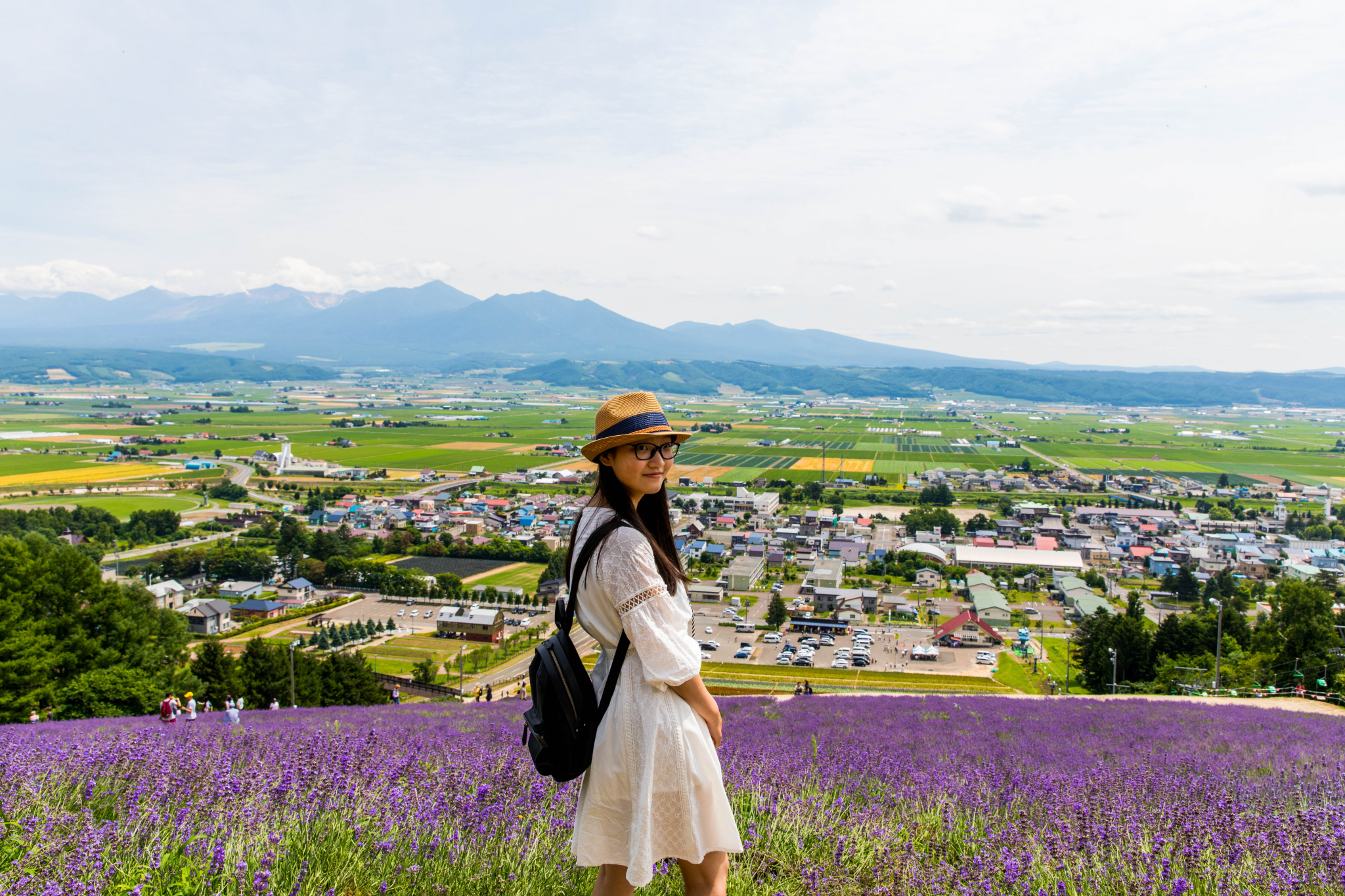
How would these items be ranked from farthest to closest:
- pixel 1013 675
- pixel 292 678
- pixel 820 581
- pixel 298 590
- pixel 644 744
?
pixel 820 581
pixel 298 590
pixel 1013 675
pixel 292 678
pixel 644 744

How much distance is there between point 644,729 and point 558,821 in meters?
1.33

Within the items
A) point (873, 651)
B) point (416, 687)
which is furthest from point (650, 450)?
point (873, 651)

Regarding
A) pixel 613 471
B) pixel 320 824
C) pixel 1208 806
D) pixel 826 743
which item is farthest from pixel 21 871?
pixel 826 743

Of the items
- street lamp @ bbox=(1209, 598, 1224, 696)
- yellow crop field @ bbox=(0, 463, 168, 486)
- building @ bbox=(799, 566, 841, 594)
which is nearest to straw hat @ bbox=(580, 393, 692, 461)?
street lamp @ bbox=(1209, 598, 1224, 696)

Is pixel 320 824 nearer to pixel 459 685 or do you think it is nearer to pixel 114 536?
pixel 459 685

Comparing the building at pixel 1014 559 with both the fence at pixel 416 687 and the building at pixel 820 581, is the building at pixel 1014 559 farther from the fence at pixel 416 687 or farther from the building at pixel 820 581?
the fence at pixel 416 687

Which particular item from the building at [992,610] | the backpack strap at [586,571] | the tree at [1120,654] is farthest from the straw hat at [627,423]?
the building at [992,610]

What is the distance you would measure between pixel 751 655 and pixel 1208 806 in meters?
28.0

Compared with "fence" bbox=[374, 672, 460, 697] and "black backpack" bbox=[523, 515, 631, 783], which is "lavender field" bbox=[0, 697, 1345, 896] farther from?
"fence" bbox=[374, 672, 460, 697]

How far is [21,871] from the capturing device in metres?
2.06

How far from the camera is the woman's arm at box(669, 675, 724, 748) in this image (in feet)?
6.82

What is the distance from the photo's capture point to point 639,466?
7.42 feet

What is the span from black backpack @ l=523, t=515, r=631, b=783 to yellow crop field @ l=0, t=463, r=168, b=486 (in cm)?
8028

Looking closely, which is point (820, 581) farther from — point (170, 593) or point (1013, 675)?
point (170, 593)
